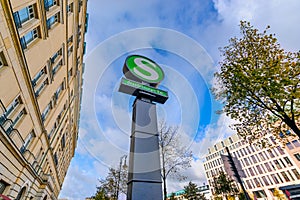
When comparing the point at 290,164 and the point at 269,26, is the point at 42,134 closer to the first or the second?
the point at 269,26

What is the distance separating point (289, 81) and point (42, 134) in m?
19.8

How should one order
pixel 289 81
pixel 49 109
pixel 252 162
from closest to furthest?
pixel 289 81 → pixel 49 109 → pixel 252 162

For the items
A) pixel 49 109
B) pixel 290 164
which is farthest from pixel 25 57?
pixel 290 164

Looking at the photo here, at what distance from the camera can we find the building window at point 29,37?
959cm

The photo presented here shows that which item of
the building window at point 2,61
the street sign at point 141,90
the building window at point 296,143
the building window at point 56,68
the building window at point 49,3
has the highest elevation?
the building window at point 296,143

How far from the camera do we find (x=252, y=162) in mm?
60812

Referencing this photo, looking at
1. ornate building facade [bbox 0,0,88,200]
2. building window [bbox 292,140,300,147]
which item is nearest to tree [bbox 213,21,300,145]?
ornate building facade [bbox 0,0,88,200]

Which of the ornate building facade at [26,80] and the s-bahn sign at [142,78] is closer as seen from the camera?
the ornate building facade at [26,80]

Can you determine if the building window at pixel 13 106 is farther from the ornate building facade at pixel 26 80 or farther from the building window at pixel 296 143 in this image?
the building window at pixel 296 143

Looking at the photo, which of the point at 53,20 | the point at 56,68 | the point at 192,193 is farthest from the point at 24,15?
the point at 192,193

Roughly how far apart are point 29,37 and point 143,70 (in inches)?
344

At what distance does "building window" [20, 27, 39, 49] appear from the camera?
959 cm

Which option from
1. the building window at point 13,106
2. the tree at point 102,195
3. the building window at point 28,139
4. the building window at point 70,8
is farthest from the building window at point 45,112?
the tree at point 102,195

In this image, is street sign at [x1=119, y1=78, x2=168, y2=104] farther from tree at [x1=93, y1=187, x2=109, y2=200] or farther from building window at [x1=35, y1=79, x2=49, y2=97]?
tree at [x1=93, y1=187, x2=109, y2=200]
